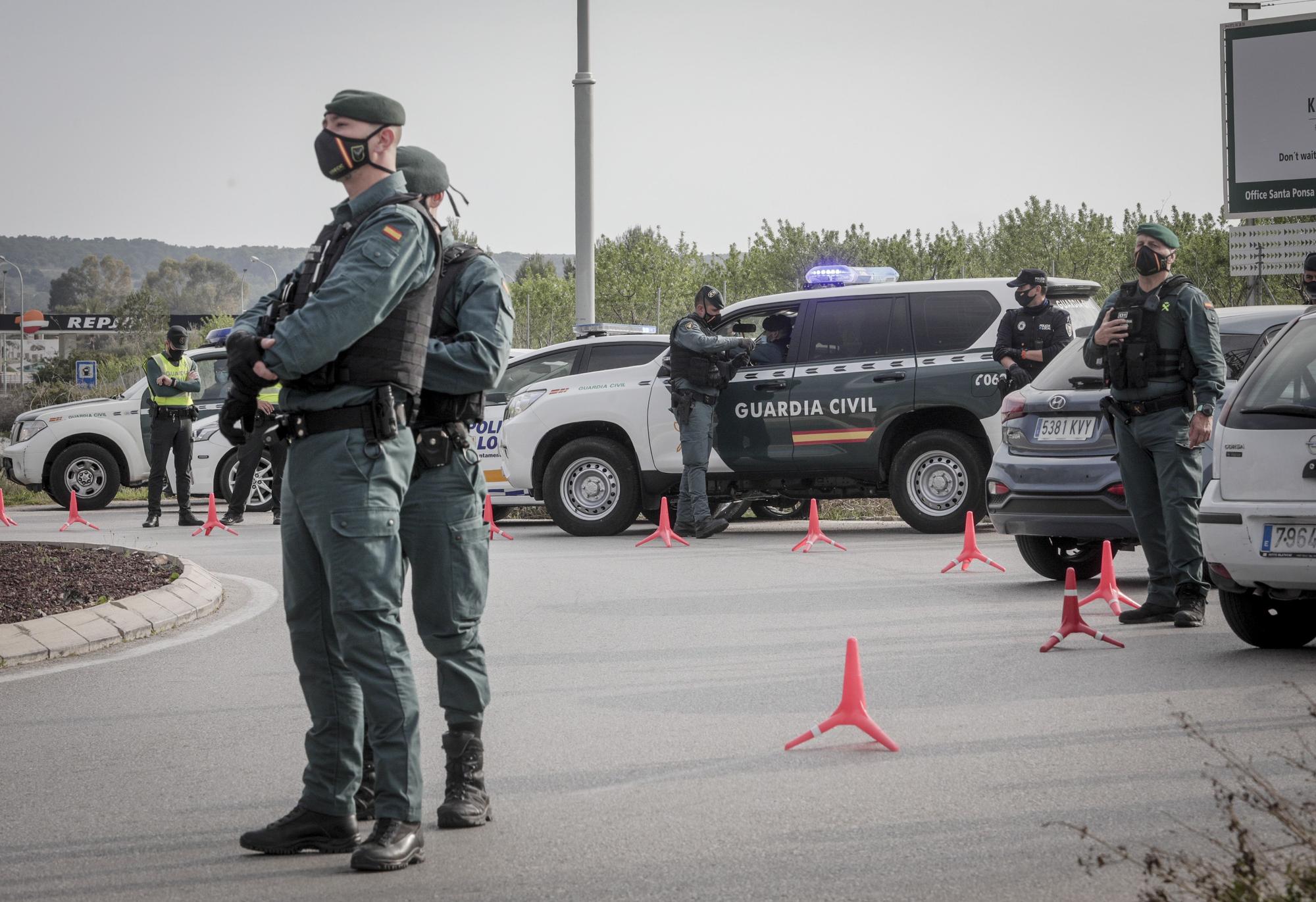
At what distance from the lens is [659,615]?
9.06 meters

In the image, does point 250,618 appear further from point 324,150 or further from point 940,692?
point 324,150

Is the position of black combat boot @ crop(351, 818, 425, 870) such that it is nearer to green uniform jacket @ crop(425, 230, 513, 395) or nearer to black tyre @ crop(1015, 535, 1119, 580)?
green uniform jacket @ crop(425, 230, 513, 395)

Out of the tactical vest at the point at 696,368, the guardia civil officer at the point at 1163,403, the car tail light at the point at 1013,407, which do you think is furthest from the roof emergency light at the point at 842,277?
the guardia civil officer at the point at 1163,403

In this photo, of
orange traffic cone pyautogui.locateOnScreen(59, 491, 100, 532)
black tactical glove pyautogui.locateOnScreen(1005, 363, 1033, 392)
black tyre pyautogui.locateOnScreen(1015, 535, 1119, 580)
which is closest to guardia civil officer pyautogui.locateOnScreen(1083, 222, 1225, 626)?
black tyre pyautogui.locateOnScreen(1015, 535, 1119, 580)

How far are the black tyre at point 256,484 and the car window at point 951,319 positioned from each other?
771 cm

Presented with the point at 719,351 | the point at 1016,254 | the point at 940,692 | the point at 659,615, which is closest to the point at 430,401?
the point at 940,692

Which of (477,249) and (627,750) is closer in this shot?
(477,249)

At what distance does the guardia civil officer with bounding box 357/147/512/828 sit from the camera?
15.2 ft

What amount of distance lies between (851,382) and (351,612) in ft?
31.1

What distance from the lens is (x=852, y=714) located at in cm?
568

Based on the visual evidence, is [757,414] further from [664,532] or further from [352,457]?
[352,457]

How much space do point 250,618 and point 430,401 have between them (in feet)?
16.2

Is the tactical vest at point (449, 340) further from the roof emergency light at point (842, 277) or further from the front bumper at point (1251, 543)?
the roof emergency light at point (842, 277)

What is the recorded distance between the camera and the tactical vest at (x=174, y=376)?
50.1ft
